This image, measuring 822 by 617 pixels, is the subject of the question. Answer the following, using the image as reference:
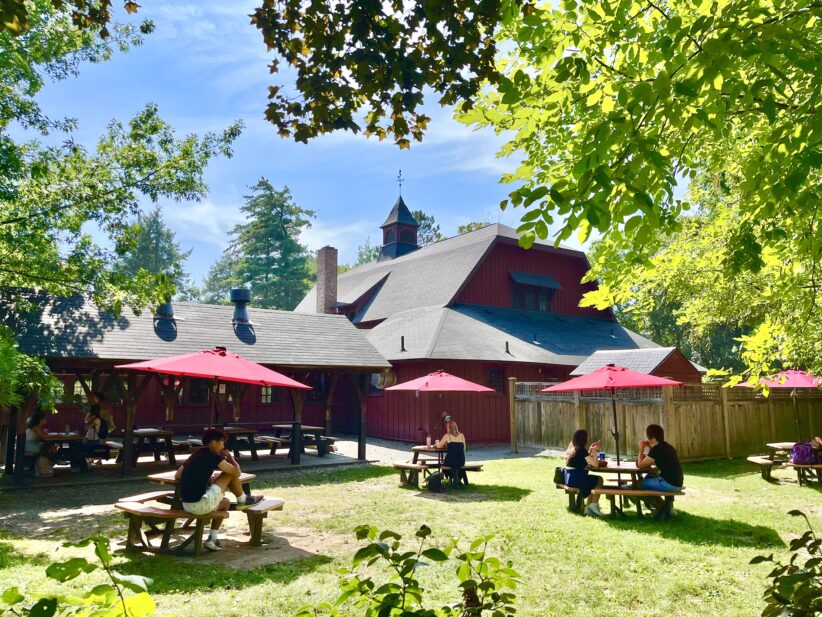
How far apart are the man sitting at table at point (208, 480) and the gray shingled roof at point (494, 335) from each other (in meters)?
12.6

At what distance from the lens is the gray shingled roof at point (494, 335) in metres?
21.0

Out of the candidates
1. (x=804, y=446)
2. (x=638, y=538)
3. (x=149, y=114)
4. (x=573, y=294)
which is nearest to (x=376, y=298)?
(x=573, y=294)

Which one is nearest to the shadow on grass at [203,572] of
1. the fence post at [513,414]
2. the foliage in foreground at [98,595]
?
the foliage in foreground at [98,595]

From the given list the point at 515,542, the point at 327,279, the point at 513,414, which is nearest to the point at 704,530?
the point at 515,542

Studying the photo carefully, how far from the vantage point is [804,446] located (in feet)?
41.5

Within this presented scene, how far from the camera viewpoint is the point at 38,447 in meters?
12.9

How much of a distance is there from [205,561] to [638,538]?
5895 millimetres

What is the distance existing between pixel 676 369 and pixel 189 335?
15.0 meters

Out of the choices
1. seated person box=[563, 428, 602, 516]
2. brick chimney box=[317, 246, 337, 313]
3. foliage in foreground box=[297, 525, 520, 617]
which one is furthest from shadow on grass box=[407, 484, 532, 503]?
brick chimney box=[317, 246, 337, 313]

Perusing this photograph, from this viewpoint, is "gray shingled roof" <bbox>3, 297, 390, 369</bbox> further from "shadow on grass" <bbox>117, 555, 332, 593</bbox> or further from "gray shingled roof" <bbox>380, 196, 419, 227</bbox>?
"gray shingled roof" <bbox>380, 196, 419, 227</bbox>

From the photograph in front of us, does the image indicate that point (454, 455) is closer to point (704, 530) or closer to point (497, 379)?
point (704, 530)

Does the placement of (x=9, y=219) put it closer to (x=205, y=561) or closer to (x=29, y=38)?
(x=29, y=38)

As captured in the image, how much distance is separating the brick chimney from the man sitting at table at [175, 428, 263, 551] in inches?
863

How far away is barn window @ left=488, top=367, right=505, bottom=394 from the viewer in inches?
862
